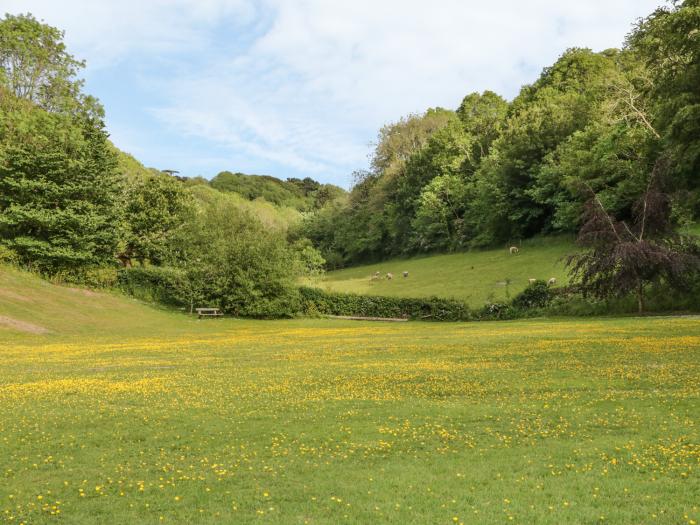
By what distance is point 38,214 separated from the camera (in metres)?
54.5

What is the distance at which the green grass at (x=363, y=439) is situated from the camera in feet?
24.5

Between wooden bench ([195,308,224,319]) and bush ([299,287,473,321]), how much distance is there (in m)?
7.78

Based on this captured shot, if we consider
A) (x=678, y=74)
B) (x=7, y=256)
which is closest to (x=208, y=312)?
(x=7, y=256)

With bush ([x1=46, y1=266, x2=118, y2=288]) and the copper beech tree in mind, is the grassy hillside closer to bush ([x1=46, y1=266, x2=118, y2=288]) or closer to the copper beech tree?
the copper beech tree

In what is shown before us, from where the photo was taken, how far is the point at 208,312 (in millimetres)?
53312

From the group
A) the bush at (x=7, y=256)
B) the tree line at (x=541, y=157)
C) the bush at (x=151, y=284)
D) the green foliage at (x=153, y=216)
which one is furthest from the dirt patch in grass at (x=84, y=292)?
the tree line at (x=541, y=157)

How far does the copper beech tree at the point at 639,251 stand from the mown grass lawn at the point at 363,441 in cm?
1690

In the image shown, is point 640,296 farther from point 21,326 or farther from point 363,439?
point 21,326

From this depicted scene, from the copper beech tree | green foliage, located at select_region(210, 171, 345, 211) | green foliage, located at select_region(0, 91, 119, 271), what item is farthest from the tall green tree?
green foliage, located at select_region(210, 171, 345, 211)

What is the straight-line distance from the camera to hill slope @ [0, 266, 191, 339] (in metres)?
38.5

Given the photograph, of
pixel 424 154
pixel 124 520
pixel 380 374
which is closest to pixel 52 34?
pixel 424 154

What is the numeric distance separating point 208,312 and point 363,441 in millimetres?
45004

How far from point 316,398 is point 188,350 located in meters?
14.4

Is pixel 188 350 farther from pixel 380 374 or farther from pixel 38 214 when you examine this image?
pixel 38 214
